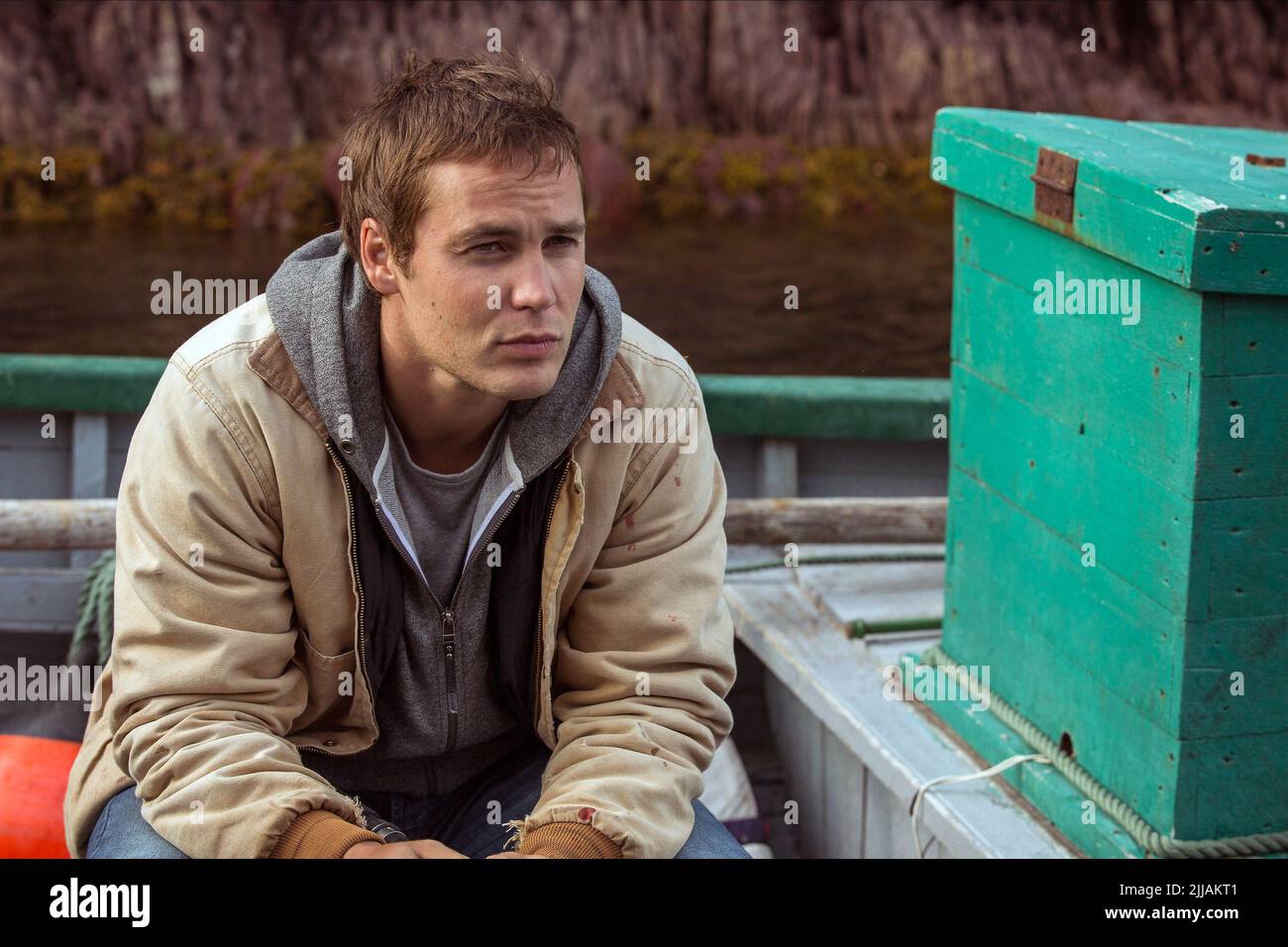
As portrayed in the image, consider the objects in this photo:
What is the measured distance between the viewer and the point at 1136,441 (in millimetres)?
2199

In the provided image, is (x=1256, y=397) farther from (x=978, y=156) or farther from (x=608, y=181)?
(x=608, y=181)

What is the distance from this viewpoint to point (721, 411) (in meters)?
3.72

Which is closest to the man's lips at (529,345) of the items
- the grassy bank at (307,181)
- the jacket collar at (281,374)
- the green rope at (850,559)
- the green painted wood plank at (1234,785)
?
the jacket collar at (281,374)

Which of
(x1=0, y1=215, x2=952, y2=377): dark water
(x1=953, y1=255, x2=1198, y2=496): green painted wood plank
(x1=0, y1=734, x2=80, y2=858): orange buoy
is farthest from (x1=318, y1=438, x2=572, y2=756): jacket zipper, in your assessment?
(x1=0, y1=215, x2=952, y2=377): dark water

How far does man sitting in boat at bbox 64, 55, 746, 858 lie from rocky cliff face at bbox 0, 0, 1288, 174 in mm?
9368

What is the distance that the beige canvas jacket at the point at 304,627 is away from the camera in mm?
1764

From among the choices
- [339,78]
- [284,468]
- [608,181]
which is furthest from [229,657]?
[339,78]

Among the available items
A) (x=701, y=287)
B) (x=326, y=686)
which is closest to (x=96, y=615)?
(x=326, y=686)

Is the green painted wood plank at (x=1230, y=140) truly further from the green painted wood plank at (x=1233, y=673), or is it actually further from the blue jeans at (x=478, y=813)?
the blue jeans at (x=478, y=813)

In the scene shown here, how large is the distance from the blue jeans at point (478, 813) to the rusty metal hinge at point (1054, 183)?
3.45ft

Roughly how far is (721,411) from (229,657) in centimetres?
207

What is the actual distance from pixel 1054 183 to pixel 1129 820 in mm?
970

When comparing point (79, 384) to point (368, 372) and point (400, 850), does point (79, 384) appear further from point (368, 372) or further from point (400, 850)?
point (400, 850)

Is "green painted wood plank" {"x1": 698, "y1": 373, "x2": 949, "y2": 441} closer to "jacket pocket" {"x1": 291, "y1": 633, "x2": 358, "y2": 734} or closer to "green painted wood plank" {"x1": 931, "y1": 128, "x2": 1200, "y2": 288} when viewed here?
"green painted wood plank" {"x1": 931, "y1": 128, "x2": 1200, "y2": 288}
